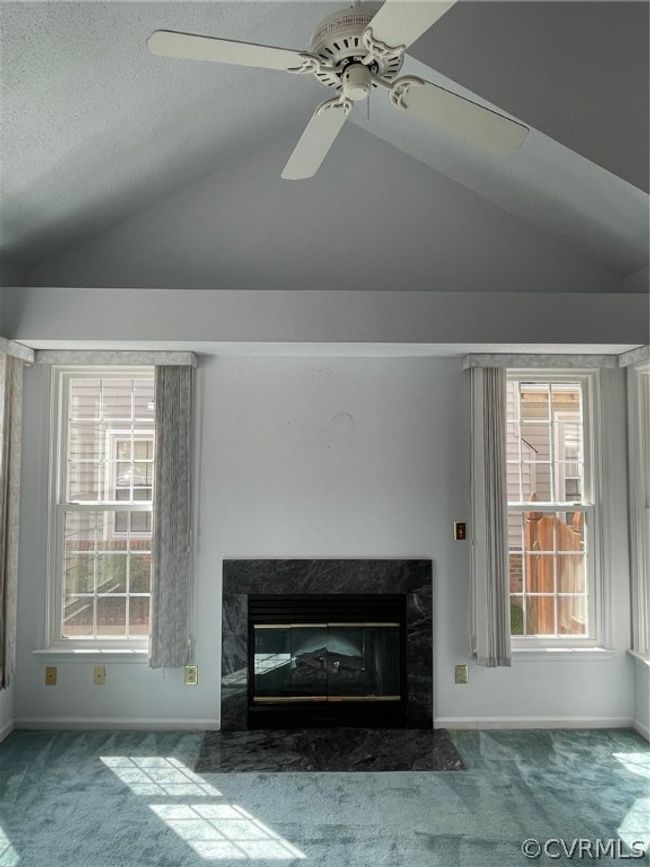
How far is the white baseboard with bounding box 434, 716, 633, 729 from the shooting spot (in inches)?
146

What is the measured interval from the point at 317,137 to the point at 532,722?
11.7 ft

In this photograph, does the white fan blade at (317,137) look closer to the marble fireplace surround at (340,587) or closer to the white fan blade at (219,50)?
the white fan blade at (219,50)

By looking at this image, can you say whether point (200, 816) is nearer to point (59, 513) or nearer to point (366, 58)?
point (59, 513)

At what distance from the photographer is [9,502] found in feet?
11.2

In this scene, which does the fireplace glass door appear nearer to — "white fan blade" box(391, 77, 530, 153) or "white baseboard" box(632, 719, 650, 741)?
"white baseboard" box(632, 719, 650, 741)

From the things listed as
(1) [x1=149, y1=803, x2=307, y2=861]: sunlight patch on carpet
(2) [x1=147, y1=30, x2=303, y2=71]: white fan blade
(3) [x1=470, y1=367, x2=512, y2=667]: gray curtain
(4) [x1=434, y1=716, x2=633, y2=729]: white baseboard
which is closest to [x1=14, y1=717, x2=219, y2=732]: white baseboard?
(1) [x1=149, y1=803, x2=307, y2=861]: sunlight patch on carpet

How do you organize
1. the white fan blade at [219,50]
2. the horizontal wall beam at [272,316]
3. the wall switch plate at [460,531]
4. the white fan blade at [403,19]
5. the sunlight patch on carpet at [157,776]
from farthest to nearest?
the wall switch plate at [460,531], the horizontal wall beam at [272,316], the sunlight patch on carpet at [157,776], the white fan blade at [219,50], the white fan blade at [403,19]

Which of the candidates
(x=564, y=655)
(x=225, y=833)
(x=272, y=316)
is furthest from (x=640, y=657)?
(x=272, y=316)

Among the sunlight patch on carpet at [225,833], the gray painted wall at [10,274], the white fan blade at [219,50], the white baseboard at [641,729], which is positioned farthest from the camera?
the white baseboard at [641,729]

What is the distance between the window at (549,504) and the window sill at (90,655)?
2.38 metres

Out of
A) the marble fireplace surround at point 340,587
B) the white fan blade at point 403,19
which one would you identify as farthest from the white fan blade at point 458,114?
the marble fireplace surround at point 340,587

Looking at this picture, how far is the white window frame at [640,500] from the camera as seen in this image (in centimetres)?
366

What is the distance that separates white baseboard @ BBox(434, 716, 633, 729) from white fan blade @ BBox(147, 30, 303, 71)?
11.8 ft

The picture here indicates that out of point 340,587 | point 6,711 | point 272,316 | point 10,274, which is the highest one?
point 10,274
